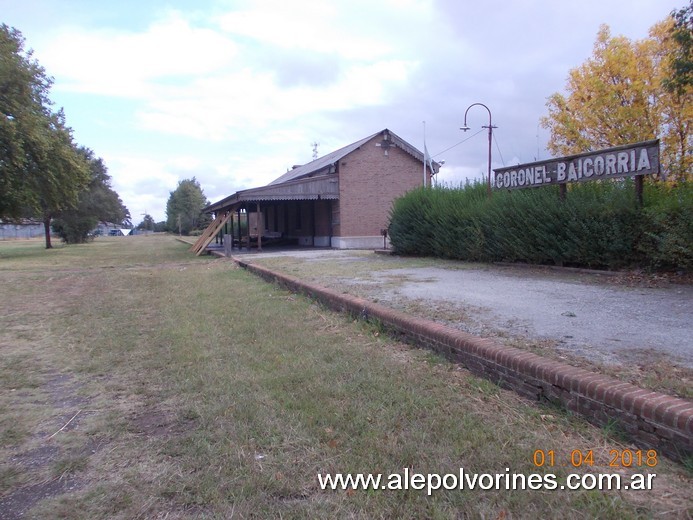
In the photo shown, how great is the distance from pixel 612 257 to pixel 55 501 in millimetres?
10167

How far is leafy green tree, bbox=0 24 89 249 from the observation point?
24188 millimetres

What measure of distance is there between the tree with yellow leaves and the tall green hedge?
14.6 meters

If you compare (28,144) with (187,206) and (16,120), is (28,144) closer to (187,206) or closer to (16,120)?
(16,120)

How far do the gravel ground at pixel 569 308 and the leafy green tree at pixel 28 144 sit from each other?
22.1 metres

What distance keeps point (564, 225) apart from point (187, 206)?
79261 millimetres

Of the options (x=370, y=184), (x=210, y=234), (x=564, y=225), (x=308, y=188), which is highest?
(x=370, y=184)

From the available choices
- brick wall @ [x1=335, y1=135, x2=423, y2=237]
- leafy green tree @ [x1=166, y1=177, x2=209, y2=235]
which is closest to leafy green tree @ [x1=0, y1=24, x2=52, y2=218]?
brick wall @ [x1=335, y1=135, x2=423, y2=237]

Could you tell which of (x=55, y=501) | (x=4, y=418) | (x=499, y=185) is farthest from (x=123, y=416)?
(x=499, y=185)

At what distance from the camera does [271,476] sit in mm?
3072

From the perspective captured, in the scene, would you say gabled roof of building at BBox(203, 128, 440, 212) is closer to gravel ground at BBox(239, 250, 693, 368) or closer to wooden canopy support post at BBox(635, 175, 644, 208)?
gravel ground at BBox(239, 250, 693, 368)

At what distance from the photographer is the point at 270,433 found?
366 centimetres

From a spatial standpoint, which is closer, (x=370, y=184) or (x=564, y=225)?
(x=564, y=225)
